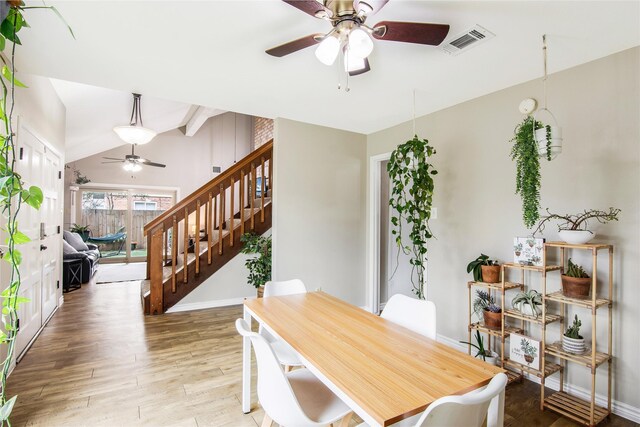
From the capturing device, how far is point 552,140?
79.1 inches

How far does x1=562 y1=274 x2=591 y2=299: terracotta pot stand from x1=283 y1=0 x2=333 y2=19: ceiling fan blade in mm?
2186

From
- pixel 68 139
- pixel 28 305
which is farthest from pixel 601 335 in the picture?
pixel 68 139

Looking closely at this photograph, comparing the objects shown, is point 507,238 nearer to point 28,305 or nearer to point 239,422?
point 239,422

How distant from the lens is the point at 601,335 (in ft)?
6.95

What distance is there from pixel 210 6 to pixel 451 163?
240cm

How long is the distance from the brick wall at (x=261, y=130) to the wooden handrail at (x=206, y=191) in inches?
87.5

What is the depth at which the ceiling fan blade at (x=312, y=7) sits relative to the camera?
1356mm

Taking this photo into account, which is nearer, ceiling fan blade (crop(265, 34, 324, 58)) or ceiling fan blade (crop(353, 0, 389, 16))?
ceiling fan blade (crop(353, 0, 389, 16))

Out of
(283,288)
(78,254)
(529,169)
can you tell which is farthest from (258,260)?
(78,254)

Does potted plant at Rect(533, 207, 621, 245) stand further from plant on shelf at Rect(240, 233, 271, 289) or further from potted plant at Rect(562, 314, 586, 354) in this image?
plant on shelf at Rect(240, 233, 271, 289)

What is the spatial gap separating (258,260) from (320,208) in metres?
0.99

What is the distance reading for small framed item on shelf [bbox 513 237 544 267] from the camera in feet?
7.46

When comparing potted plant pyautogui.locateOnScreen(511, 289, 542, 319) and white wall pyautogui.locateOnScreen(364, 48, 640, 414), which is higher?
white wall pyautogui.locateOnScreen(364, 48, 640, 414)

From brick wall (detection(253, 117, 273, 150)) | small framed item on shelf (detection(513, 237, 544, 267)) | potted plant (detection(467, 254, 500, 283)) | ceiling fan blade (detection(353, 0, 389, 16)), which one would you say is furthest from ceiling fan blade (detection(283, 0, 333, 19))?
brick wall (detection(253, 117, 273, 150))
